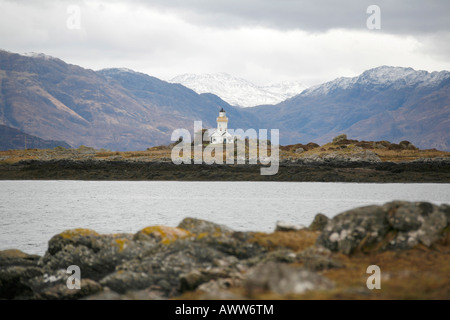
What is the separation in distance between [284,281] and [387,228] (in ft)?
13.0

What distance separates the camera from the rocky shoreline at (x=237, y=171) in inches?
3189

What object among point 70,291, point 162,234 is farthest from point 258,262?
point 70,291

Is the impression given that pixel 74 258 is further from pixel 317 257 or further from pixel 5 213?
pixel 5 213

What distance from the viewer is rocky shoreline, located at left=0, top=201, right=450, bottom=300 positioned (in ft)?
37.0

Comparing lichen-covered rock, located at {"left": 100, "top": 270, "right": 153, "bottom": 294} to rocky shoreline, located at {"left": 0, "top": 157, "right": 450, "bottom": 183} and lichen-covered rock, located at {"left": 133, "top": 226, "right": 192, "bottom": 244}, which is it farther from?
rocky shoreline, located at {"left": 0, "top": 157, "right": 450, "bottom": 183}

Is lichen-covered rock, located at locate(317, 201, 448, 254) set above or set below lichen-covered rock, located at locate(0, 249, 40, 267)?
above

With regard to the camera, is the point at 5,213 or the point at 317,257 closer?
the point at 317,257

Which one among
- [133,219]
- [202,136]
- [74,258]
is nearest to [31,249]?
[74,258]

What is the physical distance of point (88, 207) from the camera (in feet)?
175

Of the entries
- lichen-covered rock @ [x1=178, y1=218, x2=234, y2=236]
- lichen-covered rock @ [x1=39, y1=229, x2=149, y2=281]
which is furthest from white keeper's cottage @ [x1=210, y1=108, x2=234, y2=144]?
lichen-covered rock @ [x1=39, y1=229, x2=149, y2=281]

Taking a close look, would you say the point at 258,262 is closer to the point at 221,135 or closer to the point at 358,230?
the point at 358,230

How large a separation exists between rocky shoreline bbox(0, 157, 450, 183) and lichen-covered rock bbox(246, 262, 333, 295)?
228 ft
